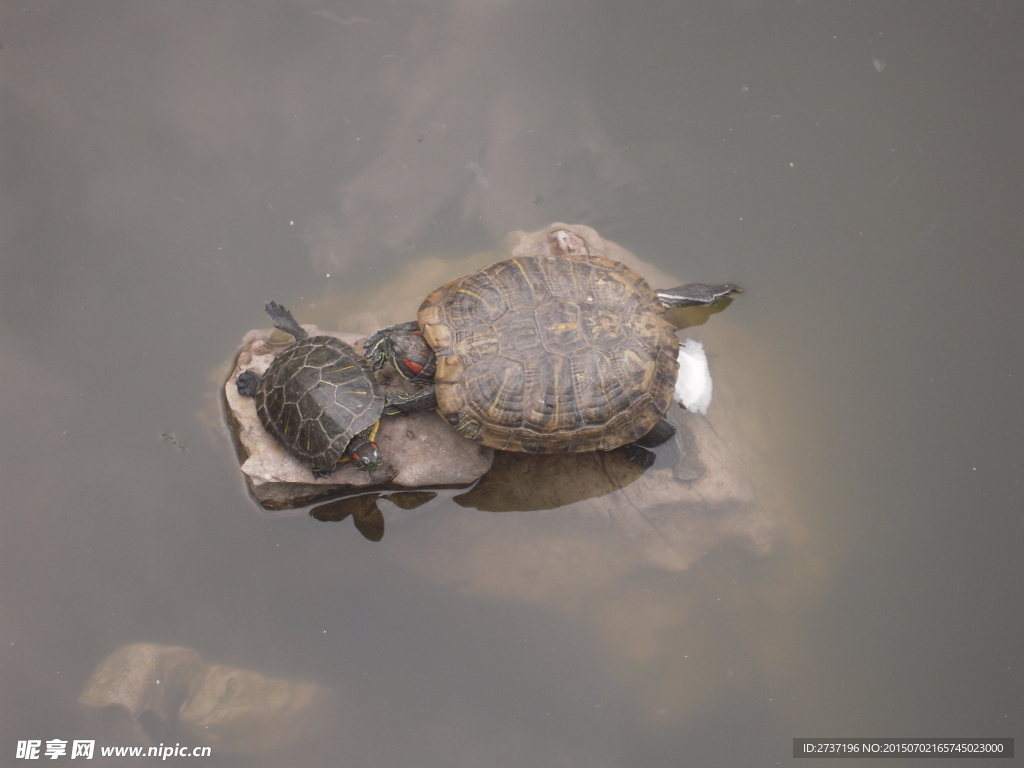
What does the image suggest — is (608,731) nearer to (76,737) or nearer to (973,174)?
(76,737)

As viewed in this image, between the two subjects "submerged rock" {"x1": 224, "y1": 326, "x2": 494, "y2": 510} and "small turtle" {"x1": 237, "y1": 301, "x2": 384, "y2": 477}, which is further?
"submerged rock" {"x1": 224, "y1": 326, "x2": 494, "y2": 510}

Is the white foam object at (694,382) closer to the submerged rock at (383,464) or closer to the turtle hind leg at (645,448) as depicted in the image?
the turtle hind leg at (645,448)

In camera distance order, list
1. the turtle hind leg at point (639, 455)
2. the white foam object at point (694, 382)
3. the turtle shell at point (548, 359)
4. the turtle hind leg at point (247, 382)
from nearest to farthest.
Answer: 1. the turtle shell at point (548, 359)
2. the turtle hind leg at point (247, 382)
3. the turtle hind leg at point (639, 455)
4. the white foam object at point (694, 382)

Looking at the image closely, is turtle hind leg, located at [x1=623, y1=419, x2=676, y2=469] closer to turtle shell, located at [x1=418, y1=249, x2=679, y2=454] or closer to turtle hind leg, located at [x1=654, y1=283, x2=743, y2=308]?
turtle shell, located at [x1=418, y1=249, x2=679, y2=454]

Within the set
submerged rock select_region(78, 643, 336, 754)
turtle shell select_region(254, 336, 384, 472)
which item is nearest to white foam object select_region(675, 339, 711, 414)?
turtle shell select_region(254, 336, 384, 472)

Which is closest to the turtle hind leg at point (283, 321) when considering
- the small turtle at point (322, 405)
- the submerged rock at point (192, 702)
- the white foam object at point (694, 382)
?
the small turtle at point (322, 405)

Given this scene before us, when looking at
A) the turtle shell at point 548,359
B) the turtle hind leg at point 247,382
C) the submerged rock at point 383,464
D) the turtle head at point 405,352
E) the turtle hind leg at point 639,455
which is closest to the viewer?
the turtle shell at point 548,359
